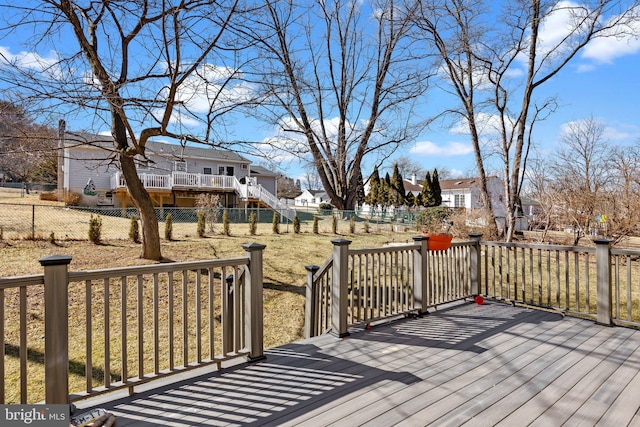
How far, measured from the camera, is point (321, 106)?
8.60 m

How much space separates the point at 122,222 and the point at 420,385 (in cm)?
1198

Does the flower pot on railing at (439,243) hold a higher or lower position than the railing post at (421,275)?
higher

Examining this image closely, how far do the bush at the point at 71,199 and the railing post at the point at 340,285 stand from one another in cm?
1640

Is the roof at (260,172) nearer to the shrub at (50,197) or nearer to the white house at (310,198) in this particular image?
the shrub at (50,197)

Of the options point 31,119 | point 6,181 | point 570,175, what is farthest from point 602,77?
point 6,181

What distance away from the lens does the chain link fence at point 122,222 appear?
8.65 m

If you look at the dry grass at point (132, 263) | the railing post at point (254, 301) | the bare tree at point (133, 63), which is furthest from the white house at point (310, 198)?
the railing post at point (254, 301)

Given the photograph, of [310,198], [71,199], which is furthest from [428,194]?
[71,199]

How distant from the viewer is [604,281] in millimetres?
3836

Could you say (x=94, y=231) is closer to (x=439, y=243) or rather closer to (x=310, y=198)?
(x=439, y=243)

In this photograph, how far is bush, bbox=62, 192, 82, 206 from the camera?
15591 mm

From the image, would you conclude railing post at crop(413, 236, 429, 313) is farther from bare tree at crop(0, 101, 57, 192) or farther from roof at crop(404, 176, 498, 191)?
roof at crop(404, 176, 498, 191)

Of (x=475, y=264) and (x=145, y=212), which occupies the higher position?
(x=145, y=212)

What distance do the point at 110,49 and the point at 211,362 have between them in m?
4.76
